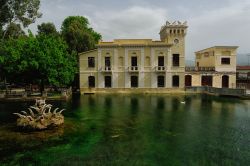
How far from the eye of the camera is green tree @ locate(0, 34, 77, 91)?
36938mm

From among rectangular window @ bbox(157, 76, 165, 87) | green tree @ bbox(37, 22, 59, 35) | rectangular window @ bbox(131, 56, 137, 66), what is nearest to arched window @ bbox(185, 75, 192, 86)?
rectangular window @ bbox(157, 76, 165, 87)

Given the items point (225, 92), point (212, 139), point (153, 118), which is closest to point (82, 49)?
point (225, 92)

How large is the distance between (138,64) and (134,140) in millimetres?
30616

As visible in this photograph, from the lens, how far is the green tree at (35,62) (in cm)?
3694

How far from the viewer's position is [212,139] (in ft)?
59.5

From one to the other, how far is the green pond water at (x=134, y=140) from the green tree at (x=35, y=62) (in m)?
10.6

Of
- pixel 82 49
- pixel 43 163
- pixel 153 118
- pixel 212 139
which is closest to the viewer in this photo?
pixel 43 163

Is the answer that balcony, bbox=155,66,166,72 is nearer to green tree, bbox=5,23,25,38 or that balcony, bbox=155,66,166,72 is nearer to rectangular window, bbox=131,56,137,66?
rectangular window, bbox=131,56,137,66

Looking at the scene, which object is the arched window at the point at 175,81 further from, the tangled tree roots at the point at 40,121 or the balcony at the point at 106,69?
the tangled tree roots at the point at 40,121

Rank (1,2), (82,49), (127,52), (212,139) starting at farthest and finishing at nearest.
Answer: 1. (82,49)
2. (127,52)
3. (1,2)
4. (212,139)

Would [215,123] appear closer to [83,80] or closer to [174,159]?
[174,159]

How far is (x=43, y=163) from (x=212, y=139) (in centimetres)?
1146

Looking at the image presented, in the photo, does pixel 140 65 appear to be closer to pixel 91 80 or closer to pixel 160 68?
pixel 160 68

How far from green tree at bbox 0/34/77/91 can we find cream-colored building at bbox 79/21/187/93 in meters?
8.73
